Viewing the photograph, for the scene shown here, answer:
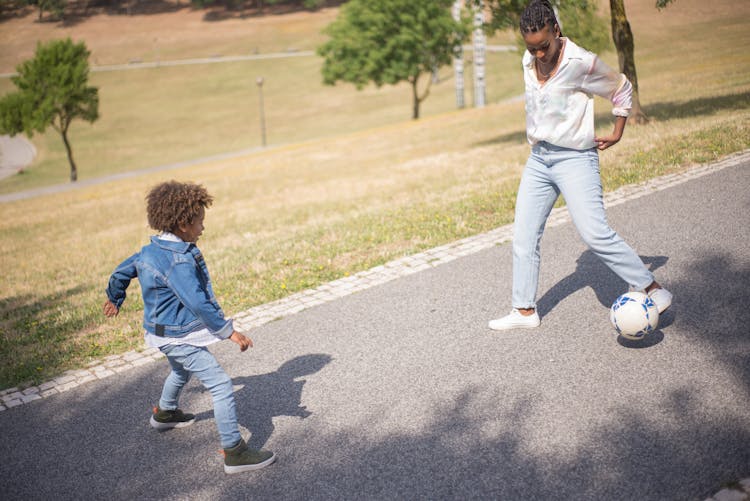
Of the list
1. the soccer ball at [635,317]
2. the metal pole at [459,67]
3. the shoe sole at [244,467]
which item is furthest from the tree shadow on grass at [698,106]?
the metal pole at [459,67]

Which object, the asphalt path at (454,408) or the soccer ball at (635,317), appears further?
the soccer ball at (635,317)

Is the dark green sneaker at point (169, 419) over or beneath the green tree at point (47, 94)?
beneath

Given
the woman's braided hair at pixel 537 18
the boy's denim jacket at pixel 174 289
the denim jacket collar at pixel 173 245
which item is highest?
the woman's braided hair at pixel 537 18

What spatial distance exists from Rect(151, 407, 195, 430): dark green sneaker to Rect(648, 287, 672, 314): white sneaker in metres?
3.38

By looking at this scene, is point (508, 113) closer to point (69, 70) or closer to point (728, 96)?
point (728, 96)

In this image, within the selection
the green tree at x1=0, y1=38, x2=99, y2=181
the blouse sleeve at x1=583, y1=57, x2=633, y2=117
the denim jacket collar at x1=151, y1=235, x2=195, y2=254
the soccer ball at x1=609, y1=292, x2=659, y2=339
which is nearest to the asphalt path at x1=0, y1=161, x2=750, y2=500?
the soccer ball at x1=609, y1=292, x2=659, y2=339

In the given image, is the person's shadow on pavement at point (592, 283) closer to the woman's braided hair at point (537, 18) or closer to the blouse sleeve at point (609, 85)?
the blouse sleeve at point (609, 85)

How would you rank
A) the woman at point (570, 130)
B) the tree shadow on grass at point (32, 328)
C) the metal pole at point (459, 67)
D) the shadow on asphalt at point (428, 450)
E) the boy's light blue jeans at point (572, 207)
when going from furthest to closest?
the metal pole at point (459, 67)
the tree shadow on grass at point (32, 328)
the boy's light blue jeans at point (572, 207)
the woman at point (570, 130)
the shadow on asphalt at point (428, 450)

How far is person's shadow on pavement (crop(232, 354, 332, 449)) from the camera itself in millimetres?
4004

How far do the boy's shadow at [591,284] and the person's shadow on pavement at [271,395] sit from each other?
2007 millimetres

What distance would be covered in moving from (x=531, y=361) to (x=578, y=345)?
0.41 metres

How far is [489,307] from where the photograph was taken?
5.36 meters

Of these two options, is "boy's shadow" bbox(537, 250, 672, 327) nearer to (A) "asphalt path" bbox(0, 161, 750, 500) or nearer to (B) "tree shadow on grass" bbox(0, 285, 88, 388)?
(A) "asphalt path" bbox(0, 161, 750, 500)

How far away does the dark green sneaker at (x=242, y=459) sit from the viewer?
137 inches
